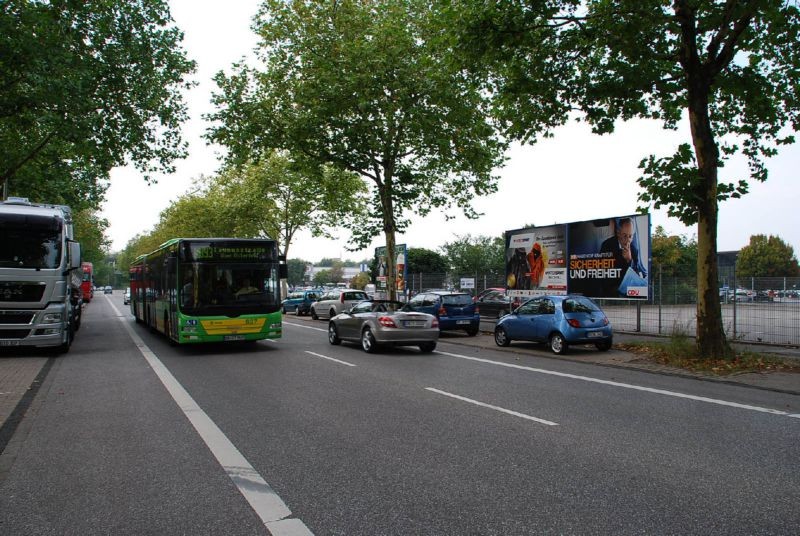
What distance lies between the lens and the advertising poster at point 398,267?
26.7 meters

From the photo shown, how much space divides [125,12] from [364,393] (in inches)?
715

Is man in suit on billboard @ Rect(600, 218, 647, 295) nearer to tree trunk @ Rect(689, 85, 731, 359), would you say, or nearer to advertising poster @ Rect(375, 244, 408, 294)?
tree trunk @ Rect(689, 85, 731, 359)

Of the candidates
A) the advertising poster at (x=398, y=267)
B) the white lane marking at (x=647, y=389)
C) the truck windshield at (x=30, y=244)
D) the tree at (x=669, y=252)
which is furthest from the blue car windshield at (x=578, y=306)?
the tree at (x=669, y=252)

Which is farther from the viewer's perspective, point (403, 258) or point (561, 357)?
point (403, 258)

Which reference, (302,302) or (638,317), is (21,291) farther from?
(302,302)

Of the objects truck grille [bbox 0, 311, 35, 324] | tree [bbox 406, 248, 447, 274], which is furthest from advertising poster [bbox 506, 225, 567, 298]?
tree [bbox 406, 248, 447, 274]

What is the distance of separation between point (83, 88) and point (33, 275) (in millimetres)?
8025

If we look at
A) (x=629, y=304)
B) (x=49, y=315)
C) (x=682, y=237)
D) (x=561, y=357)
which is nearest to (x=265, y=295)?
(x=49, y=315)

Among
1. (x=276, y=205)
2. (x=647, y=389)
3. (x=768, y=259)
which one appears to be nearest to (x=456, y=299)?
(x=647, y=389)

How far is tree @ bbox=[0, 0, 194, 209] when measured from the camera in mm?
17312

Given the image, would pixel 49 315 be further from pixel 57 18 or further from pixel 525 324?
pixel 525 324

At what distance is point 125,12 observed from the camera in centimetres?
2027

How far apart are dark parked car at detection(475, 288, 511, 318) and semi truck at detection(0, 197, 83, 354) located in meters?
16.0

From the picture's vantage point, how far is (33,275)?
1349 centimetres
